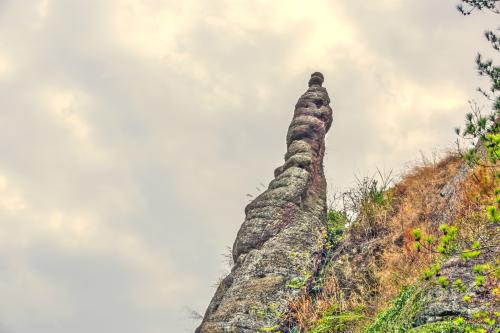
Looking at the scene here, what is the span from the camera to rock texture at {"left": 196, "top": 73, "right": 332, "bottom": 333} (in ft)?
43.7

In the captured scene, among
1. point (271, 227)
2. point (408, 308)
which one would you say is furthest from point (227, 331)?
point (408, 308)

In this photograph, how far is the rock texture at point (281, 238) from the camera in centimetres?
1333

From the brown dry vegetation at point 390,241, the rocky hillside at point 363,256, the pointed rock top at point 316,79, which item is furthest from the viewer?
the pointed rock top at point 316,79

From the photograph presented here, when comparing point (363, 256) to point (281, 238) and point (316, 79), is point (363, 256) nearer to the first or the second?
point (281, 238)

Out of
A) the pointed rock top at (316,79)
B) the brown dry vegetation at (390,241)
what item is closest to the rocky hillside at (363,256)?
the brown dry vegetation at (390,241)

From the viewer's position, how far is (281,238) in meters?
15.8

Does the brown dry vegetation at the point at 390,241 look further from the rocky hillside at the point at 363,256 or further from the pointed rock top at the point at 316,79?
the pointed rock top at the point at 316,79

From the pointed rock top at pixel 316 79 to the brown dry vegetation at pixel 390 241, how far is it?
24.1 feet

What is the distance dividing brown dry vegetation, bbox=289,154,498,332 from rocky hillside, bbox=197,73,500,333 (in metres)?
0.03

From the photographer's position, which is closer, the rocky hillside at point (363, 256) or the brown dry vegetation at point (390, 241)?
the rocky hillside at point (363, 256)

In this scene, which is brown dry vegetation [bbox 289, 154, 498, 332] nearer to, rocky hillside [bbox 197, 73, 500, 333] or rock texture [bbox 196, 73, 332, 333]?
rocky hillside [bbox 197, 73, 500, 333]

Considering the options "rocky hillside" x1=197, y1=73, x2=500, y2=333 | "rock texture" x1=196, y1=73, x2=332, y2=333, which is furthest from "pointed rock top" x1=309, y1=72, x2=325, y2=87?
"rocky hillside" x1=197, y1=73, x2=500, y2=333

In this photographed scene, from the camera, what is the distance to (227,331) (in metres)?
12.9

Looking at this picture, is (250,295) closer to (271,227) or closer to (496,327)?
(271,227)
